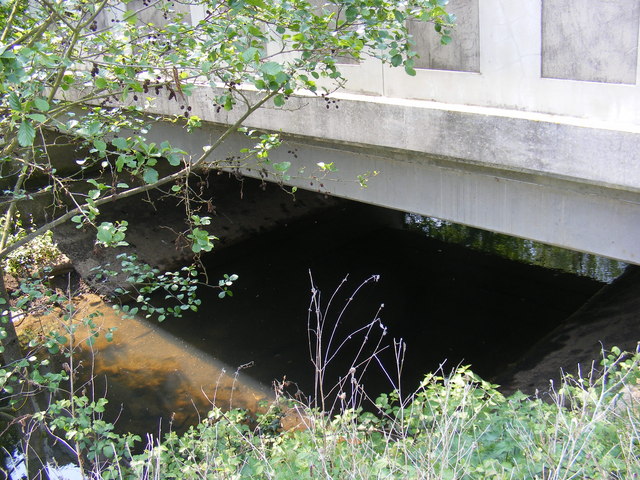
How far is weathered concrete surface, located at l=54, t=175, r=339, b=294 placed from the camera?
417 inches

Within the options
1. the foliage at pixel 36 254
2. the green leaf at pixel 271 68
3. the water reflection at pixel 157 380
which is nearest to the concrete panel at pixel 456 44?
the green leaf at pixel 271 68

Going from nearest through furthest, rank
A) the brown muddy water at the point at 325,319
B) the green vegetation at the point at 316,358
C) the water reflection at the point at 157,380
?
1. the green vegetation at the point at 316,358
2. the water reflection at the point at 157,380
3. the brown muddy water at the point at 325,319

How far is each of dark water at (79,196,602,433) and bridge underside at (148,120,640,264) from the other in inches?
49.0

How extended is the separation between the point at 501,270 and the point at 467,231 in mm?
1752

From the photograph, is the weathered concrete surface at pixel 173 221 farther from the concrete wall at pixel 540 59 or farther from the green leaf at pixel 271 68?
the green leaf at pixel 271 68

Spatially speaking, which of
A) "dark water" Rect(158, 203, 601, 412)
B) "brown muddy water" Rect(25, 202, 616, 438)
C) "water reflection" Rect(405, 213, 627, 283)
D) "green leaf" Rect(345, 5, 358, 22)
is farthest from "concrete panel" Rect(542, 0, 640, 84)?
"water reflection" Rect(405, 213, 627, 283)

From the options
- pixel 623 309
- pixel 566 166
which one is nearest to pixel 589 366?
pixel 623 309

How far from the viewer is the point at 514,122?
398 cm

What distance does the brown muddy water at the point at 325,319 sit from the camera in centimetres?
762

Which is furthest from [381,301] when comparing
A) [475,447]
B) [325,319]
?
[475,447]

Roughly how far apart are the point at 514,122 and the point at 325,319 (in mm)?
5773

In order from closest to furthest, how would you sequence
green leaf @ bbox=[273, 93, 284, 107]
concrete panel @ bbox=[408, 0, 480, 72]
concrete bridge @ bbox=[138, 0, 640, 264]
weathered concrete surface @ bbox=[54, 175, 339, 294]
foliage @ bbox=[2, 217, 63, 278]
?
concrete bridge @ bbox=[138, 0, 640, 264] < green leaf @ bbox=[273, 93, 284, 107] < concrete panel @ bbox=[408, 0, 480, 72] < foliage @ bbox=[2, 217, 63, 278] < weathered concrete surface @ bbox=[54, 175, 339, 294]

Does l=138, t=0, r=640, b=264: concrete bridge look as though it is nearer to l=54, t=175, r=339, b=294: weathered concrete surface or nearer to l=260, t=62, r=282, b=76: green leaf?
l=260, t=62, r=282, b=76: green leaf

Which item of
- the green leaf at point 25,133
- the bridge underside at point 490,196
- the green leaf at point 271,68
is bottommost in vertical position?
the bridge underside at point 490,196
